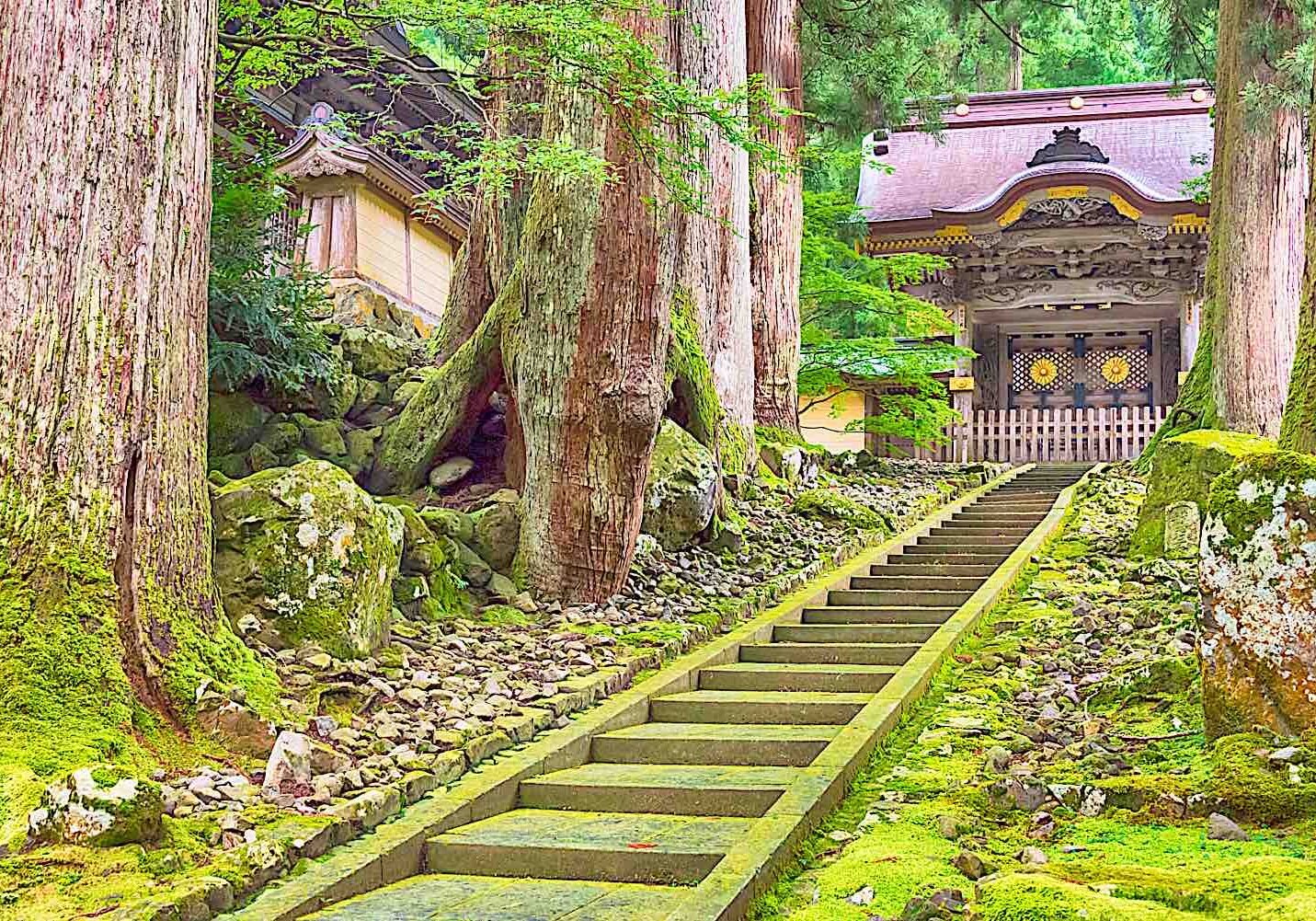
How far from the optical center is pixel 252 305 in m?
7.83

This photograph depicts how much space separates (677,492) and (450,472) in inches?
63.3

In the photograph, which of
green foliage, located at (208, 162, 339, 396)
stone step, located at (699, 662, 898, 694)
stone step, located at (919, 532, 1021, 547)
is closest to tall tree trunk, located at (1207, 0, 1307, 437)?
stone step, located at (919, 532, 1021, 547)

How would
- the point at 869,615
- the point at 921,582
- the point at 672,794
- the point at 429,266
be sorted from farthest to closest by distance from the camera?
the point at 429,266 → the point at 921,582 → the point at 869,615 → the point at 672,794

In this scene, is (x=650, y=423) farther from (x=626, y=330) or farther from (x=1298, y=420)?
(x=1298, y=420)

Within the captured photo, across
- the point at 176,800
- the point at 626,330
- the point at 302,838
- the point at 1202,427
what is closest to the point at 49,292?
the point at 176,800

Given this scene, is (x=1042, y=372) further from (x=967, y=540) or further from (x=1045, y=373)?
(x=967, y=540)

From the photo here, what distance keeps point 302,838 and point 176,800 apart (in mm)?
471

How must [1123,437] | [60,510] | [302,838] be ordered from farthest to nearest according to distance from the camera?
1. [1123,437]
2. [60,510]
3. [302,838]

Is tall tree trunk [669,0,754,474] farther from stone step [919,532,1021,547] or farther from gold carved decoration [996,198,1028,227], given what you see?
gold carved decoration [996,198,1028,227]

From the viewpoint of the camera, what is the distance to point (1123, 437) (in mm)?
20031

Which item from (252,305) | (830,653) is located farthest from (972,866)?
(252,305)

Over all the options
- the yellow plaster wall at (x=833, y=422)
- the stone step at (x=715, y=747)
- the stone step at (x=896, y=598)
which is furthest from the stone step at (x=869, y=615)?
the yellow plaster wall at (x=833, y=422)

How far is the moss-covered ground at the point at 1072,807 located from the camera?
9.96 ft

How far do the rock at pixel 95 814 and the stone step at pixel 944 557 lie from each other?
24.3 ft
